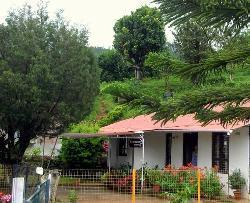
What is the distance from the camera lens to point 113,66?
166 feet

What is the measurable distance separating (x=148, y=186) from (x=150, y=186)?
0.14 metres

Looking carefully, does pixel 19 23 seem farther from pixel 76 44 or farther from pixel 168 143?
pixel 168 143

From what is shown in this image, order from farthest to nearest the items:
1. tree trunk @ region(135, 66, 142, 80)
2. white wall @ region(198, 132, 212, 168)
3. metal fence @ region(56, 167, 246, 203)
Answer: tree trunk @ region(135, 66, 142, 80) → white wall @ region(198, 132, 212, 168) → metal fence @ region(56, 167, 246, 203)

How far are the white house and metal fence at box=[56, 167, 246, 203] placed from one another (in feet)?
2.87

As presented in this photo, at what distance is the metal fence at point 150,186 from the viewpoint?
17.2 meters

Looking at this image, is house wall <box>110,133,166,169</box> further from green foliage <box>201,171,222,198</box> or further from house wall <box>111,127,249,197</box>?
green foliage <box>201,171,222,198</box>

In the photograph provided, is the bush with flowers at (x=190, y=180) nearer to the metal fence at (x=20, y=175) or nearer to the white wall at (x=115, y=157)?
the metal fence at (x=20, y=175)

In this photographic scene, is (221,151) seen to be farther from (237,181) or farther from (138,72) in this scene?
(138,72)

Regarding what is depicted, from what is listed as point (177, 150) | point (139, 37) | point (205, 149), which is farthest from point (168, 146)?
point (139, 37)

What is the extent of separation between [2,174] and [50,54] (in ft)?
15.6

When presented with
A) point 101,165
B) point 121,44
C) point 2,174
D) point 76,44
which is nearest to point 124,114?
point 101,165

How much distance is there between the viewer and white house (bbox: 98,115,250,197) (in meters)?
18.5

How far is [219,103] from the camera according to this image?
13.9 ft

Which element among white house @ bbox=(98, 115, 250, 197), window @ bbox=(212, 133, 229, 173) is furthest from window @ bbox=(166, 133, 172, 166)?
window @ bbox=(212, 133, 229, 173)
